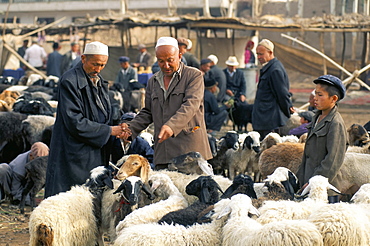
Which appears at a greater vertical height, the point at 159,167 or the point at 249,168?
the point at 159,167

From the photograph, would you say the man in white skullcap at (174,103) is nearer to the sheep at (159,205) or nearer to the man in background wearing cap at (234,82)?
the sheep at (159,205)

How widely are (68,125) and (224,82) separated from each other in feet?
28.9

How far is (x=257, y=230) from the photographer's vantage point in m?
3.96

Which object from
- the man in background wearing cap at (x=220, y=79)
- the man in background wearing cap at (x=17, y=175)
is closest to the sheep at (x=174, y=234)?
the man in background wearing cap at (x=17, y=175)

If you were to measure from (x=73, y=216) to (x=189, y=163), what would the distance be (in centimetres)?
126

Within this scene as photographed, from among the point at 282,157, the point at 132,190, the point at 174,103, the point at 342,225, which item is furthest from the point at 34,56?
the point at 342,225

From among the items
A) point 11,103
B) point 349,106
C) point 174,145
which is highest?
point 174,145

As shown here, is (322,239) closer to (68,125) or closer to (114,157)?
(68,125)

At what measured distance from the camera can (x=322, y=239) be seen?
3838 millimetres

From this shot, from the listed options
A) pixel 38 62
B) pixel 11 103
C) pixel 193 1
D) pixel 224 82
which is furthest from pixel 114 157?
pixel 193 1

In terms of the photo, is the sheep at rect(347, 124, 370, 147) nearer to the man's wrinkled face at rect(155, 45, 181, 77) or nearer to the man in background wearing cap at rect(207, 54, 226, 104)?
the man's wrinkled face at rect(155, 45, 181, 77)

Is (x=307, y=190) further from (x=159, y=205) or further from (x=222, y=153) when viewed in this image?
(x=222, y=153)

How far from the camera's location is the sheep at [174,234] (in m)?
4.11

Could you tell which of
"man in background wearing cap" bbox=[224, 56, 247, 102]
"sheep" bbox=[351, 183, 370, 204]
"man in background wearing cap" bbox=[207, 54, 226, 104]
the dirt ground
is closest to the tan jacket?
"sheep" bbox=[351, 183, 370, 204]
